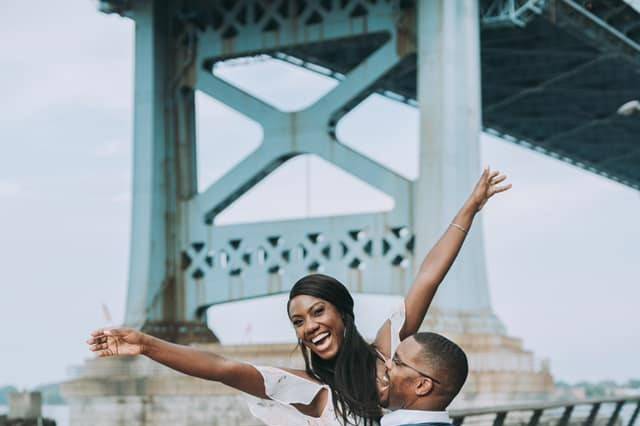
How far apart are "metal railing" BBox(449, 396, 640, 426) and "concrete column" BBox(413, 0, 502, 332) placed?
783 centimetres

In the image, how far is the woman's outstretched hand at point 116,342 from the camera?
3.41 metres

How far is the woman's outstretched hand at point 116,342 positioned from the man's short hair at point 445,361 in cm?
77

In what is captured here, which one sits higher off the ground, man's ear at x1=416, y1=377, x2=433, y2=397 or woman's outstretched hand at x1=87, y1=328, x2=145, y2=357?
woman's outstretched hand at x1=87, y1=328, x2=145, y2=357

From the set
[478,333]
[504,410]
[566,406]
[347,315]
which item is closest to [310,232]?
[478,333]

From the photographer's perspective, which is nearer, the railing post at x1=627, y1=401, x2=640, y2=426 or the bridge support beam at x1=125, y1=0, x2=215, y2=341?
the railing post at x1=627, y1=401, x2=640, y2=426

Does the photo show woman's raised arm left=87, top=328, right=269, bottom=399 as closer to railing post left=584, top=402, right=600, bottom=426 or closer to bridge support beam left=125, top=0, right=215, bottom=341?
railing post left=584, top=402, right=600, bottom=426

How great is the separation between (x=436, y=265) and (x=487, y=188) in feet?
1.27

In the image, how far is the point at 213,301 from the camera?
25.4 metres

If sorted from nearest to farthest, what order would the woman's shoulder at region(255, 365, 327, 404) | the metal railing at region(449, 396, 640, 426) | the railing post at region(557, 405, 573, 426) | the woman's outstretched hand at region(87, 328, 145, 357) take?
the woman's outstretched hand at region(87, 328, 145, 357) → the woman's shoulder at region(255, 365, 327, 404) → the metal railing at region(449, 396, 640, 426) → the railing post at region(557, 405, 573, 426)

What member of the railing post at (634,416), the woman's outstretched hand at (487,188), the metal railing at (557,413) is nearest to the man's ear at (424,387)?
the woman's outstretched hand at (487,188)

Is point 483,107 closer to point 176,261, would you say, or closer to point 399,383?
point 176,261

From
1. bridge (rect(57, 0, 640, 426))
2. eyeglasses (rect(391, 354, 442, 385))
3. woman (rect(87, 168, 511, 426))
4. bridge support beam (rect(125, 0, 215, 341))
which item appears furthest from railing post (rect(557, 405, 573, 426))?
bridge support beam (rect(125, 0, 215, 341))

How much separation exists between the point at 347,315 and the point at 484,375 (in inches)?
667

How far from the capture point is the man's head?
10.5 ft
